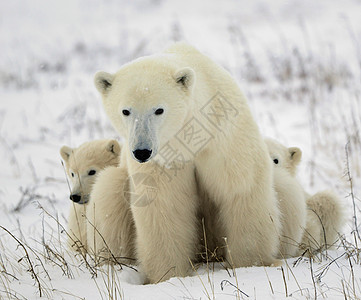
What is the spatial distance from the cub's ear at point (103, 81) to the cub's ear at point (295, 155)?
2.22 meters

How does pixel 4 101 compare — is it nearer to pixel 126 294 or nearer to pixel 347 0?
pixel 126 294

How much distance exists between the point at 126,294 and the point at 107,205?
1.04 metres

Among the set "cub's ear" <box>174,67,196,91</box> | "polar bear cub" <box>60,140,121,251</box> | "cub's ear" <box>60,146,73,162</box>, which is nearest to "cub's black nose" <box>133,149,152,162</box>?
"cub's ear" <box>174,67,196,91</box>

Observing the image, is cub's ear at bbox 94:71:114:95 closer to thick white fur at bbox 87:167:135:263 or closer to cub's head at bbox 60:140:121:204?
thick white fur at bbox 87:167:135:263

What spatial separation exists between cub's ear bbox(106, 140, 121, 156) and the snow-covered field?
814mm

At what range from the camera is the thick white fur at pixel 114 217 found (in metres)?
3.76

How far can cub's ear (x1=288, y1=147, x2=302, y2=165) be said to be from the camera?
469 centimetres

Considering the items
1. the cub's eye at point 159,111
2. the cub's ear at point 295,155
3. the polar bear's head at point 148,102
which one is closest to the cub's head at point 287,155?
the cub's ear at point 295,155

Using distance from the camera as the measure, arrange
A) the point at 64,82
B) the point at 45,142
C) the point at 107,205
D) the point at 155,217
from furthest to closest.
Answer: the point at 64,82 → the point at 45,142 → the point at 107,205 → the point at 155,217

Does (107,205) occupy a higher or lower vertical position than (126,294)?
higher

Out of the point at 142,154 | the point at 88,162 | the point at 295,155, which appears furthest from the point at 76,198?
the point at 295,155

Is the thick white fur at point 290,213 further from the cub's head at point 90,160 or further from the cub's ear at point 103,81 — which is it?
the cub's head at point 90,160

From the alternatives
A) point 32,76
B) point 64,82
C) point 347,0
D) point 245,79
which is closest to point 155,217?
point 245,79

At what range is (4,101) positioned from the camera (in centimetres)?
1078
